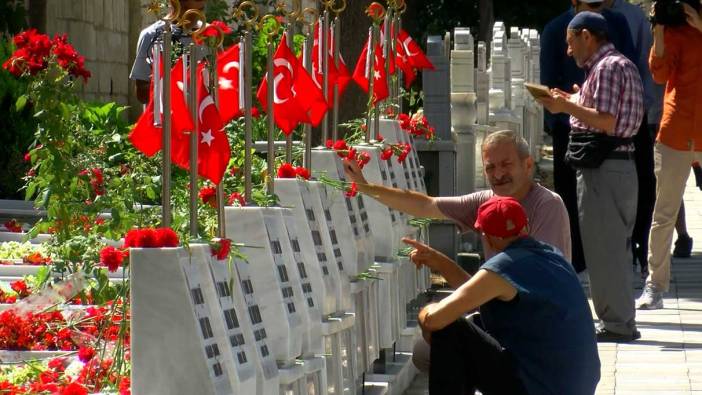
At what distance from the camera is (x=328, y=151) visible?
7617 mm

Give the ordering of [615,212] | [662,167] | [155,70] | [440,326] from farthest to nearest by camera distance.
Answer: [662,167] < [615,212] < [440,326] < [155,70]

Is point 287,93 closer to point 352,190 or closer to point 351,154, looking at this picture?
point 352,190

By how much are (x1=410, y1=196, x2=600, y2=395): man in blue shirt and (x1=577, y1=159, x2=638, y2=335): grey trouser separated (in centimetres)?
329

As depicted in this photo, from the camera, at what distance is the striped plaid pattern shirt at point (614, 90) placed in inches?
368

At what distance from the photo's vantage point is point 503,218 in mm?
6156

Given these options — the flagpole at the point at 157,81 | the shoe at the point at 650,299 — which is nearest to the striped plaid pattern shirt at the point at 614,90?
the shoe at the point at 650,299

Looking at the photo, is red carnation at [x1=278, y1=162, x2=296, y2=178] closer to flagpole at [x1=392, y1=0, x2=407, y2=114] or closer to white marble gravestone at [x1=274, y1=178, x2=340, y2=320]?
white marble gravestone at [x1=274, y1=178, x2=340, y2=320]

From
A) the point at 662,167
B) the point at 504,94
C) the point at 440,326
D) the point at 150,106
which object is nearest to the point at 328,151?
the point at 440,326

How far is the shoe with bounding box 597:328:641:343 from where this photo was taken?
9.87m

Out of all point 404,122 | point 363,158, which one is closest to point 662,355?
point 404,122

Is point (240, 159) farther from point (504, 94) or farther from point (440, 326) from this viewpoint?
point (504, 94)

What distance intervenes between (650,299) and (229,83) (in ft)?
17.7

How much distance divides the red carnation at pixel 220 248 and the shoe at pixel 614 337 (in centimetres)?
493

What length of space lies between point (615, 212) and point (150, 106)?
4.63 m
